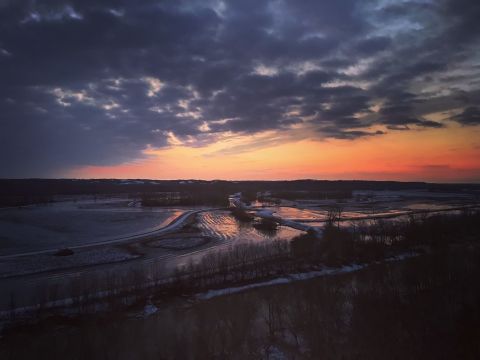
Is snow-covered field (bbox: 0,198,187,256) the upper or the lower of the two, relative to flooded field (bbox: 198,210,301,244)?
upper

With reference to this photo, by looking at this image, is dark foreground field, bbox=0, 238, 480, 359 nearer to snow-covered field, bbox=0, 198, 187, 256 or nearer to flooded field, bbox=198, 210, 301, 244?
flooded field, bbox=198, 210, 301, 244

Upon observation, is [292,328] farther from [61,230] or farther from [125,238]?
[61,230]

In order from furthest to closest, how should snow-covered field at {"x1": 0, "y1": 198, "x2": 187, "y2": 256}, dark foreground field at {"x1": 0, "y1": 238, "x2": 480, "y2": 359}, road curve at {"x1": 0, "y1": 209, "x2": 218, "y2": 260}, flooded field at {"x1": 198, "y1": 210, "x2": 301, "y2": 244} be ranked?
flooded field at {"x1": 198, "y1": 210, "x2": 301, "y2": 244} → snow-covered field at {"x1": 0, "y1": 198, "x2": 187, "y2": 256} → road curve at {"x1": 0, "y1": 209, "x2": 218, "y2": 260} → dark foreground field at {"x1": 0, "y1": 238, "x2": 480, "y2": 359}

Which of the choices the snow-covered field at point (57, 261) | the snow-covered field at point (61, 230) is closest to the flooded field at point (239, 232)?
the snow-covered field at point (61, 230)

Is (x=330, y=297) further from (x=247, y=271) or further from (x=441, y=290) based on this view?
(x=247, y=271)

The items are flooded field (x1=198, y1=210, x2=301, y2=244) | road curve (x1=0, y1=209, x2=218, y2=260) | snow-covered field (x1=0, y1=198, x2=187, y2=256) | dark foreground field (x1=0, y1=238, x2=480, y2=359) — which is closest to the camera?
dark foreground field (x1=0, y1=238, x2=480, y2=359)

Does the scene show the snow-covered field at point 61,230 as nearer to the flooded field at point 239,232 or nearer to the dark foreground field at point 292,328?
the flooded field at point 239,232

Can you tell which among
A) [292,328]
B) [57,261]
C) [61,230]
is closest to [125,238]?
[57,261]

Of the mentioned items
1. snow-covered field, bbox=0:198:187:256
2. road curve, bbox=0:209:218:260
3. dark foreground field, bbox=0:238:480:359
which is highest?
snow-covered field, bbox=0:198:187:256

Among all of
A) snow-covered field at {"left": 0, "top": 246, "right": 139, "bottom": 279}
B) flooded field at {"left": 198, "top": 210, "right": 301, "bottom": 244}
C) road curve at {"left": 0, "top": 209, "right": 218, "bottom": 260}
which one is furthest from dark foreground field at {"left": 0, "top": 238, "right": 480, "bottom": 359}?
flooded field at {"left": 198, "top": 210, "right": 301, "bottom": 244}
